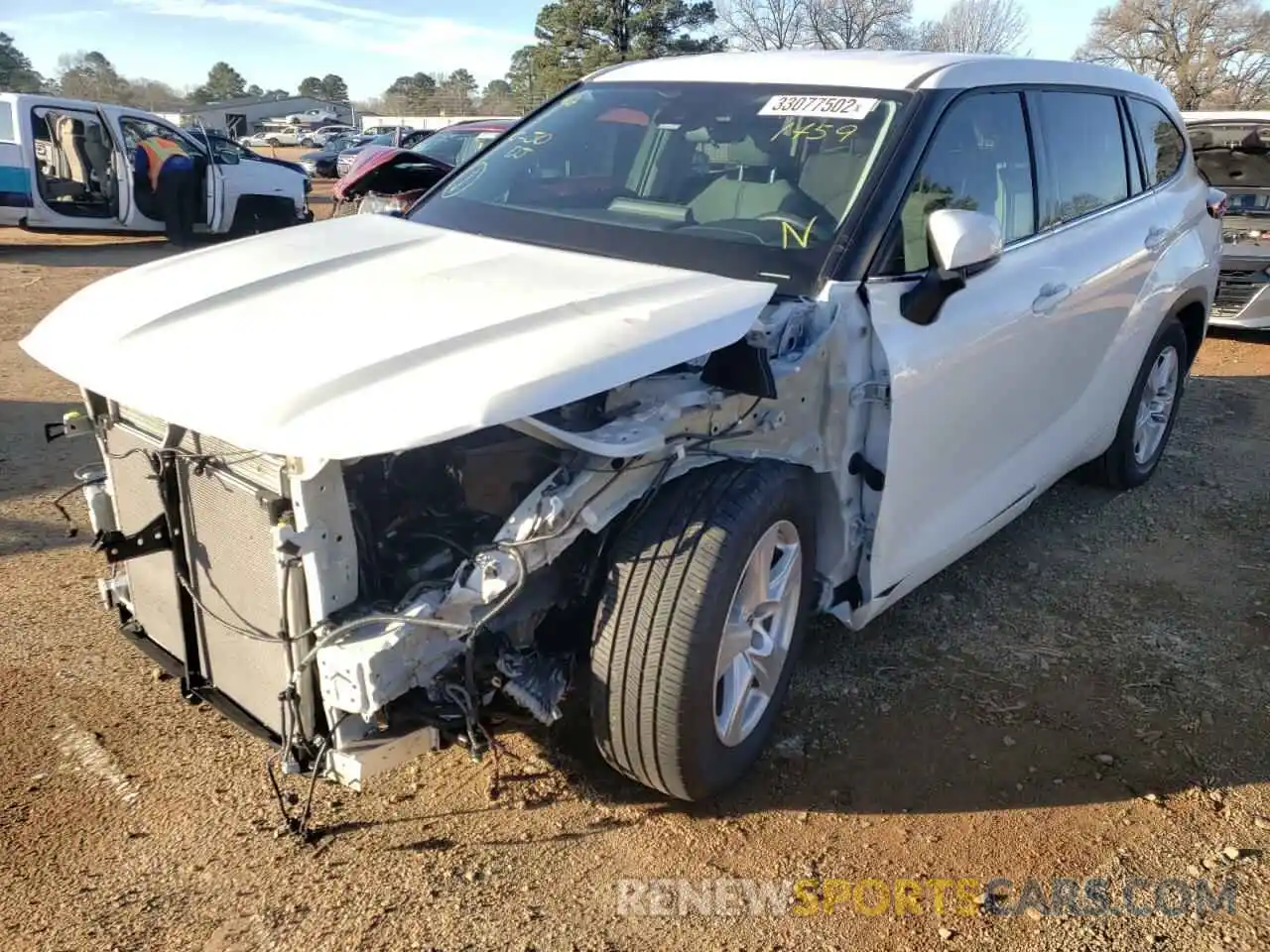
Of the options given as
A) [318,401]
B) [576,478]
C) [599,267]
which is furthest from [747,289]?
[318,401]

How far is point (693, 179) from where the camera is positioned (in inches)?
134

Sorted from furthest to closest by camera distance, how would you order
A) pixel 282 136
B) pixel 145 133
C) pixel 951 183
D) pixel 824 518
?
pixel 282 136 < pixel 145 133 < pixel 951 183 < pixel 824 518

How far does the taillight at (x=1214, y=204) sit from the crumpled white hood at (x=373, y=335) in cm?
363

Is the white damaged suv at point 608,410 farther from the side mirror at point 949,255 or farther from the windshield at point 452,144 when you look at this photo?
the windshield at point 452,144

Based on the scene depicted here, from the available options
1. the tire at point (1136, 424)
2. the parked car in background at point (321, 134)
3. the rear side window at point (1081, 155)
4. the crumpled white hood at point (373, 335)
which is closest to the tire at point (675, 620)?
the crumpled white hood at point (373, 335)

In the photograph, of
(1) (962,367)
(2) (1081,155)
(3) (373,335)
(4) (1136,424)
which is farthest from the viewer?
(4) (1136,424)

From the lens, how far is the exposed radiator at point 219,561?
95.3 inches

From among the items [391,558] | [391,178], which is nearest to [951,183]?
[391,558]

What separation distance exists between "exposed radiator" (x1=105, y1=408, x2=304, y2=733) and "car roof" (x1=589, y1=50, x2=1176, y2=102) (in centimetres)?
219

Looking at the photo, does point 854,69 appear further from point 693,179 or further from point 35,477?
Answer: point 35,477

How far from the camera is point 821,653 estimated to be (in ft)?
12.0

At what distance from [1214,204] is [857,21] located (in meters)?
39.7

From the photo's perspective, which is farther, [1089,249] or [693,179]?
[1089,249]

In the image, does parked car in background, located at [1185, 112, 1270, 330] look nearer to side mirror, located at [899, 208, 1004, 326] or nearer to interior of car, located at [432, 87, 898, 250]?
interior of car, located at [432, 87, 898, 250]
